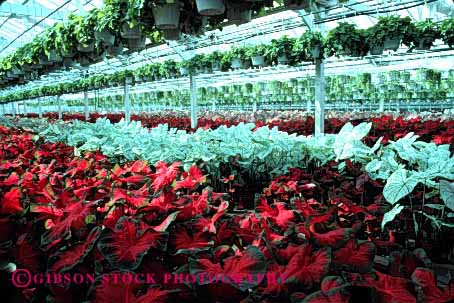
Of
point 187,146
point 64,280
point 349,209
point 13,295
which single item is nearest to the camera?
point 64,280

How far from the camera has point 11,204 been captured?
5.63ft

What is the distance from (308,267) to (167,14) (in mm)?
2962

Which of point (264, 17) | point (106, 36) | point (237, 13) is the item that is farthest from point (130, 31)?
point (264, 17)

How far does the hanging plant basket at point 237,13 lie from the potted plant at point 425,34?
16.3ft

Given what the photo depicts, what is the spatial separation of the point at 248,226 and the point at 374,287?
70cm

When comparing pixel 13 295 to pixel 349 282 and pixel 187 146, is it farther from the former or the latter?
pixel 187 146

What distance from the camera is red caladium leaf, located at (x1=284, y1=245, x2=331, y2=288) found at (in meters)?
1.08

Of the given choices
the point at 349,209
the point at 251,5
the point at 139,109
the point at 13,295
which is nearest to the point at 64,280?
the point at 13,295

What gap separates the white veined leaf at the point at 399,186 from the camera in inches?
83.8

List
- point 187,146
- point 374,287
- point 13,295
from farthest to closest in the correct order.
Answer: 1. point 187,146
2. point 13,295
3. point 374,287

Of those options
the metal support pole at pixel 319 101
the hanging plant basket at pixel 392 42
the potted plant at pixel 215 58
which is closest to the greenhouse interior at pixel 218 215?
the metal support pole at pixel 319 101

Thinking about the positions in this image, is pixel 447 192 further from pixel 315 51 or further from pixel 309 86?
pixel 309 86

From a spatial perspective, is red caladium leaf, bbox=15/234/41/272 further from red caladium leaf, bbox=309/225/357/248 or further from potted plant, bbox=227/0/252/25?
potted plant, bbox=227/0/252/25

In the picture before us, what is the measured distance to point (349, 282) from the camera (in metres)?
1.06
